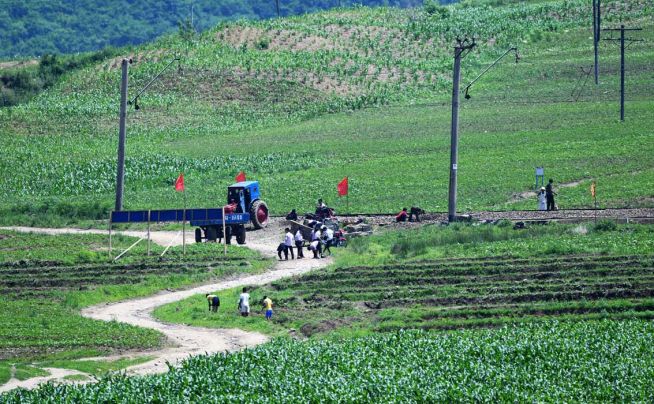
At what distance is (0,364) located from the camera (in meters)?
34.7

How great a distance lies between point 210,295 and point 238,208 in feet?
49.5

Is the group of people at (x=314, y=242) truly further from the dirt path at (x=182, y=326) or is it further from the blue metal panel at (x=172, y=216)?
the blue metal panel at (x=172, y=216)

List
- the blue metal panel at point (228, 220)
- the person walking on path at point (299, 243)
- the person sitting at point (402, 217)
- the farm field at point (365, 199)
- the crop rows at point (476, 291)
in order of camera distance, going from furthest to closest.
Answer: the person sitting at point (402, 217) → the blue metal panel at point (228, 220) → the person walking on path at point (299, 243) → the crop rows at point (476, 291) → the farm field at point (365, 199)

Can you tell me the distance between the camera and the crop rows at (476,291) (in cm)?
3806

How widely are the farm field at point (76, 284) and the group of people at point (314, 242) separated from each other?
1.11 m

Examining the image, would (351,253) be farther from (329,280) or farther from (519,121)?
(519,121)

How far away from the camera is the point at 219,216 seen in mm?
54688

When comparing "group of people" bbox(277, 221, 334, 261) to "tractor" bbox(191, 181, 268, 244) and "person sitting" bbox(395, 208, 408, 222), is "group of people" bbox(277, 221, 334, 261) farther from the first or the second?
"person sitting" bbox(395, 208, 408, 222)

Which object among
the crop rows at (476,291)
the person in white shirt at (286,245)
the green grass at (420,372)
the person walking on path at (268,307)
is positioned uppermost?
the person in white shirt at (286,245)

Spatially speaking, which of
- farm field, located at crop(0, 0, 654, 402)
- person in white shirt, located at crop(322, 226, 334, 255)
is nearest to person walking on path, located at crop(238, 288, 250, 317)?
farm field, located at crop(0, 0, 654, 402)

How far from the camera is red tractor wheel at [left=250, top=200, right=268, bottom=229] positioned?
58.6 metres

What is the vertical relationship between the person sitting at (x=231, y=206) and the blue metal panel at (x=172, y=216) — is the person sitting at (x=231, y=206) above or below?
above

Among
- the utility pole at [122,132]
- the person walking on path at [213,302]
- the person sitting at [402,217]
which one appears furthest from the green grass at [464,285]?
the utility pole at [122,132]

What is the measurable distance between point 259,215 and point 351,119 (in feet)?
117
